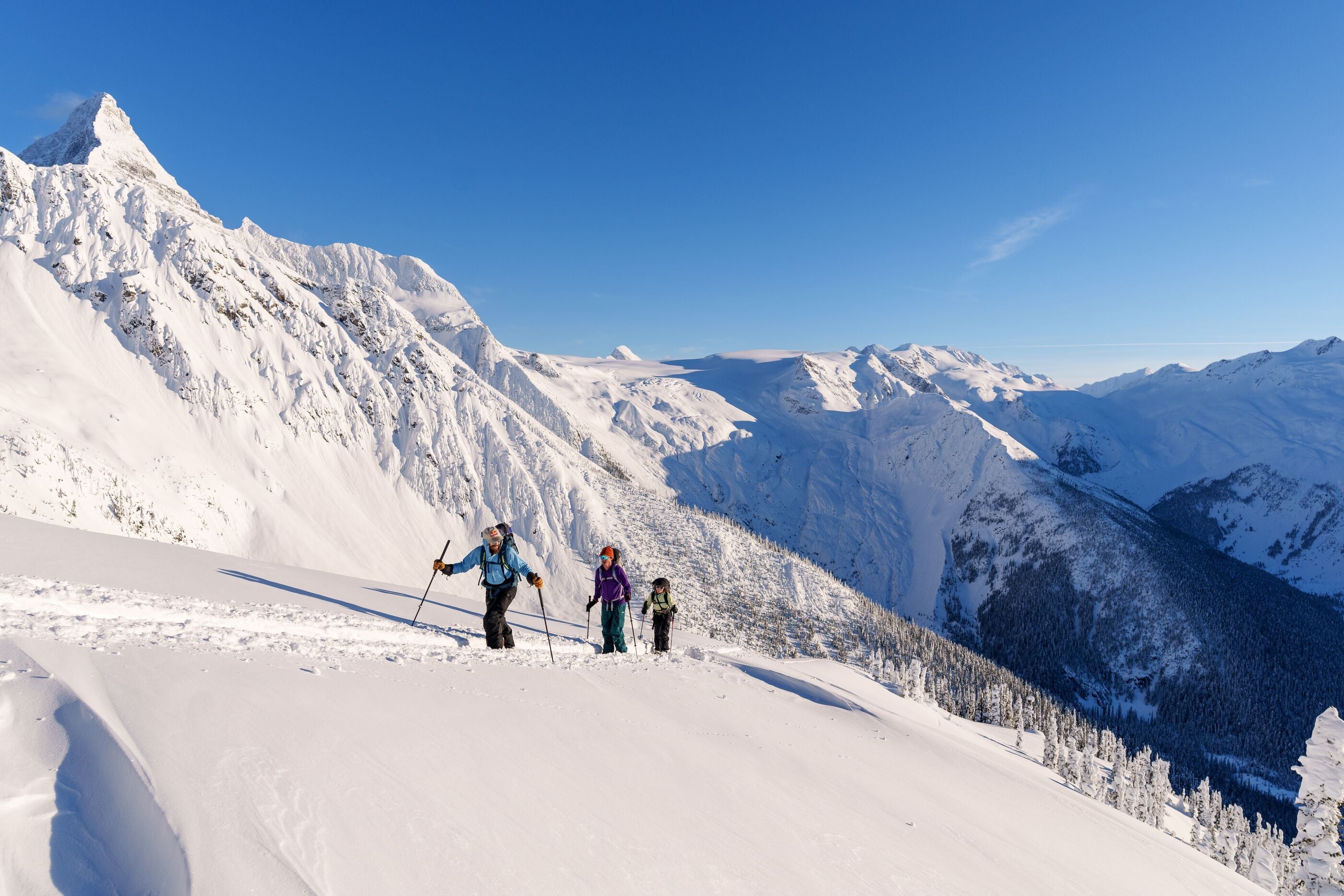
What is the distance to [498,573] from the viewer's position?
41.9ft

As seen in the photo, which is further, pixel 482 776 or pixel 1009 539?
pixel 1009 539

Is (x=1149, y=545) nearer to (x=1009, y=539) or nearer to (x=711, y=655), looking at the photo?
(x=1009, y=539)

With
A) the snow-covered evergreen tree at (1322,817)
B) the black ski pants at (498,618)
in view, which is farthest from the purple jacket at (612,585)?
the snow-covered evergreen tree at (1322,817)

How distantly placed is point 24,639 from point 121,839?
3.51m

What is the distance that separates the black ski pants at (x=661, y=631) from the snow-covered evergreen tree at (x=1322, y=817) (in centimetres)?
1255

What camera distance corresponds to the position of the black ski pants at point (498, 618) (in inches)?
472

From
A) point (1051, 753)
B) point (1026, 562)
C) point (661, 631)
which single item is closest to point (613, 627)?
point (661, 631)

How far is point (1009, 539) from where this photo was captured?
151500 mm

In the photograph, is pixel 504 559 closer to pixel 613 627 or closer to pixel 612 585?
pixel 612 585

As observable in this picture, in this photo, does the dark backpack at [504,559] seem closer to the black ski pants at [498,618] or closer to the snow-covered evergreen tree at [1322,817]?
the black ski pants at [498,618]

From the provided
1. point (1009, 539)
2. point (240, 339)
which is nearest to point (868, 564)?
point (1009, 539)

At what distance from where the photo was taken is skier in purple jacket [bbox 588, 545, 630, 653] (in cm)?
1469

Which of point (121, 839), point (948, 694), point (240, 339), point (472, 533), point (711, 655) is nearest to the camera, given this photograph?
point (121, 839)

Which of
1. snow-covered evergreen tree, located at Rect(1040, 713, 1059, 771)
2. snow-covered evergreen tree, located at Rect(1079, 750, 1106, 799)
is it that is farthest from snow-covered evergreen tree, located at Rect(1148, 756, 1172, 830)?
snow-covered evergreen tree, located at Rect(1040, 713, 1059, 771)
